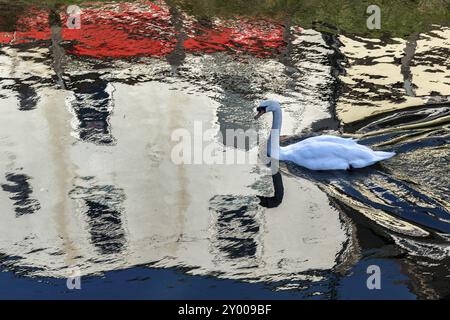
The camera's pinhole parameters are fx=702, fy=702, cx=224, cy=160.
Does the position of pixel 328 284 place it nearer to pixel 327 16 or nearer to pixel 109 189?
pixel 109 189

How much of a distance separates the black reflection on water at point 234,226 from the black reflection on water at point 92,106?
7.06 ft

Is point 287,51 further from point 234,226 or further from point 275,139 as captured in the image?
point 234,226

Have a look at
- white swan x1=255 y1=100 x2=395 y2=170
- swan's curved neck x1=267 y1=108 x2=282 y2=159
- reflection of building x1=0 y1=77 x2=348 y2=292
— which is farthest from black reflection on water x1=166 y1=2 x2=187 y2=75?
white swan x1=255 y1=100 x2=395 y2=170

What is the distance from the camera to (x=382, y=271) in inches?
263

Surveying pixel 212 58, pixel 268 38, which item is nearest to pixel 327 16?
pixel 268 38

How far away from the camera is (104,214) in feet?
25.0

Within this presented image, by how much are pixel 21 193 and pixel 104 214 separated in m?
1.15

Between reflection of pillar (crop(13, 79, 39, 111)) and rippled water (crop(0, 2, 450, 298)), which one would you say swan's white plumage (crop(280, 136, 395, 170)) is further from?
reflection of pillar (crop(13, 79, 39, 111))

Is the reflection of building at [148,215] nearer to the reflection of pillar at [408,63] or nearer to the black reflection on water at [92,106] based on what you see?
the black reflection on water at [92,106]

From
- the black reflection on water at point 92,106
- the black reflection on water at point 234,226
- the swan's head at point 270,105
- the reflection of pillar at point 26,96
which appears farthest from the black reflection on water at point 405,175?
the reflection of pillar at point 26,96

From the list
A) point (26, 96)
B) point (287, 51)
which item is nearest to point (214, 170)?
point (26, 96)

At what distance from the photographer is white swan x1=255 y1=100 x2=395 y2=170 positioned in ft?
27.6

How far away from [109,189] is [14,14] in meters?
7.65

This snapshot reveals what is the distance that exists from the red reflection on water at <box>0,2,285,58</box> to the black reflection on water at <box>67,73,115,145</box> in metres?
1.21
